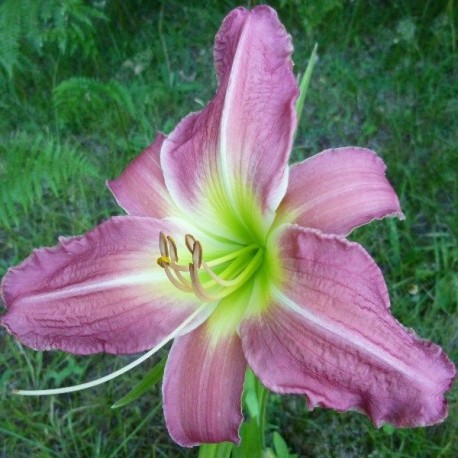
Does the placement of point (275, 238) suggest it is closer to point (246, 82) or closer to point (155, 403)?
point (246, 82)

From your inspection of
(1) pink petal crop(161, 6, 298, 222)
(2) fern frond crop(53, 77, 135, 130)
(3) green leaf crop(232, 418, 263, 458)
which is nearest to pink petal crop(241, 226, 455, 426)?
(1) pink petal crop(161, 6, 298, 222)

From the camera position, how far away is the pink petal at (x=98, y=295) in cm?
88

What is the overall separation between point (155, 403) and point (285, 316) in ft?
3.50

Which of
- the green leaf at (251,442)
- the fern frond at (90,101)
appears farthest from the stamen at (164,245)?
the fern frond at (90,101)

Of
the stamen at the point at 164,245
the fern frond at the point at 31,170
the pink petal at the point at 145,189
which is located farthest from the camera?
the fern frond at the point at 31,170

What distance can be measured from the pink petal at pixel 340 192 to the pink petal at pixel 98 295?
22cm

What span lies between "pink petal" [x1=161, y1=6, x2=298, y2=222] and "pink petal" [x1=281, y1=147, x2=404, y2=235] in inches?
1.9

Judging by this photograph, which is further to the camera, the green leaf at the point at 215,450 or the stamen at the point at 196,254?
the green leaf at the point at 215,450

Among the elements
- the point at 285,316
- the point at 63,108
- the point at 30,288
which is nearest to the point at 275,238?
the point at 285,316

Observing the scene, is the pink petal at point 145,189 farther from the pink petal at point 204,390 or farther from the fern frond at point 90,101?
the fern frond at point 90,101

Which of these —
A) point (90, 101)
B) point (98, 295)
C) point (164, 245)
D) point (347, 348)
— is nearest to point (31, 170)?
point (90, 101)

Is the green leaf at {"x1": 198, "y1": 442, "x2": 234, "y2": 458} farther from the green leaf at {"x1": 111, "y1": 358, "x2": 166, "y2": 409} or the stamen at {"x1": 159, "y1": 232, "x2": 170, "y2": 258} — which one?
the stamen at {"x1": 159, "y1": 232, "x2": 170, "y2": 258}

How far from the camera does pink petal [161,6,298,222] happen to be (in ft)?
2.70

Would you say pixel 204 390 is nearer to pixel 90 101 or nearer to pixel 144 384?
pixel 144 384
